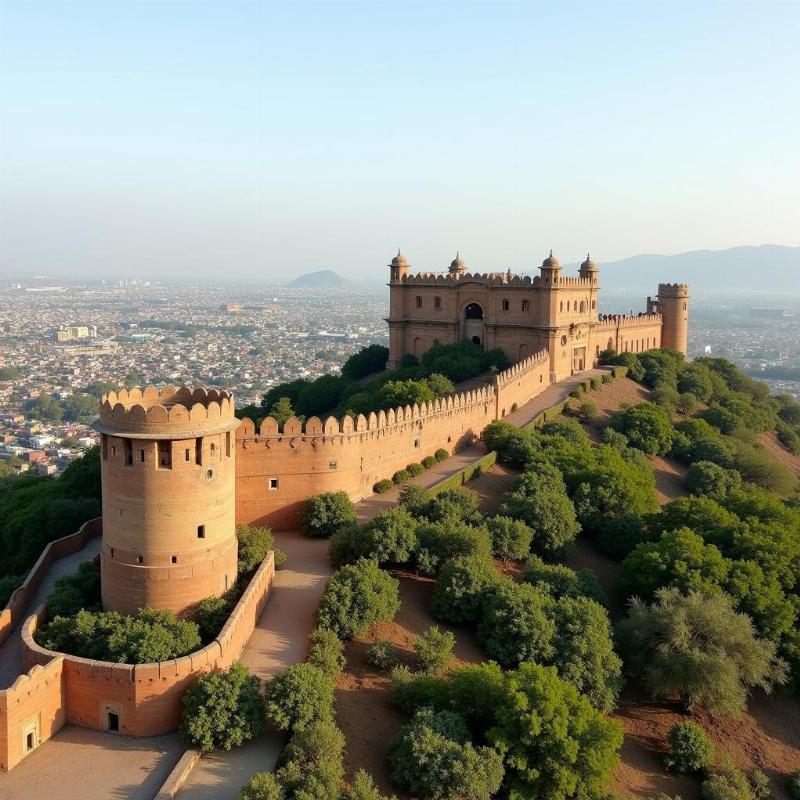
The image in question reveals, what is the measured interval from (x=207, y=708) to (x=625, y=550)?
19.4m

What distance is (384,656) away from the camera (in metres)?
22.7

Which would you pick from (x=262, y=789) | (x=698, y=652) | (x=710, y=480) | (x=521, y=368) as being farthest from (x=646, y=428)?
(x=262, y=789)

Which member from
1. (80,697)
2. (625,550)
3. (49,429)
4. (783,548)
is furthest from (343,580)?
(49,429)

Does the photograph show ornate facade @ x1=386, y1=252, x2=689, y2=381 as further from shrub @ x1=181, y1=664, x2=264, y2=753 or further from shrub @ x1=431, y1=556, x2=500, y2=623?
shrub @ x1=181, y1=664, x2=264, y2=753

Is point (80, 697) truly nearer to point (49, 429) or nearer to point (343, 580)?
point (343, 580)

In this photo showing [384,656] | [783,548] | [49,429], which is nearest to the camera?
[384,656]

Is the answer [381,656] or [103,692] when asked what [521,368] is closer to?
[381,656]

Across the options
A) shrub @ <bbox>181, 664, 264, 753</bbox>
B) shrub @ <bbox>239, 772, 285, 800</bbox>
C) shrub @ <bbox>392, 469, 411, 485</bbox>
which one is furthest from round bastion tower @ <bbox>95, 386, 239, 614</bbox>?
shrub @ <bbox>392, 469, 411, 485</bbox>

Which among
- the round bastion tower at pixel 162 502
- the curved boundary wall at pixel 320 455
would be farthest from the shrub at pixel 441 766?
the curved boundary wall at pixel 320 455

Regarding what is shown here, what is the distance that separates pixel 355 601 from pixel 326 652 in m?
2.17

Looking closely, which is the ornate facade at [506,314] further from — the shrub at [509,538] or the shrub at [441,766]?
the shrub at [441,766]

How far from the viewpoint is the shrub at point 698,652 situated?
24203mm

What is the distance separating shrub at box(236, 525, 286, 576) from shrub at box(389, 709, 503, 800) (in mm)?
8514

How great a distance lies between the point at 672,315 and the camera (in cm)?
7275
